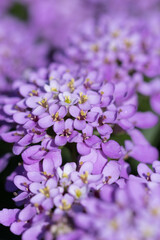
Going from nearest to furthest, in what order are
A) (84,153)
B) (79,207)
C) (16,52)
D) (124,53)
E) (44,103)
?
1. (79,207)
2. (84,153)
3. (44,103)
4. (124,53)
5. (16,52)

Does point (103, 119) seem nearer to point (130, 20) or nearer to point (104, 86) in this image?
point (104, 86)

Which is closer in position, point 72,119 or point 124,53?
point 72,119

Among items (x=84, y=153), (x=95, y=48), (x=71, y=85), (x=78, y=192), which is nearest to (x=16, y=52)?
(x=95, y=48)

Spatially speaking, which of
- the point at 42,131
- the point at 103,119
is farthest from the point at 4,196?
the point at 103,119

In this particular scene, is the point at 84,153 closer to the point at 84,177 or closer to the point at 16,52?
the point at 84,177

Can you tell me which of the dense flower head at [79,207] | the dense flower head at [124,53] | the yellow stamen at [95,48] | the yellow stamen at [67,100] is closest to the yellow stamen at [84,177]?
the dense flower head at [79,207]

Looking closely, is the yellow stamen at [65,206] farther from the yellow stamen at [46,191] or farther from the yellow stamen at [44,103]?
the yellow stamen at [44,103]
